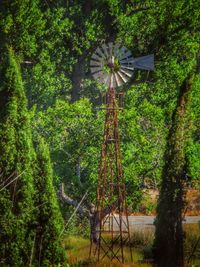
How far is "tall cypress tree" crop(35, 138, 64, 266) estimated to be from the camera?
11.8 m

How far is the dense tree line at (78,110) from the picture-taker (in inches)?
464

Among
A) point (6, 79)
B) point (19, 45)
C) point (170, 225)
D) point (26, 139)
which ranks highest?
point (19, 45)

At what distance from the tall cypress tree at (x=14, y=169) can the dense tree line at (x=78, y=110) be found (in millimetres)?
25

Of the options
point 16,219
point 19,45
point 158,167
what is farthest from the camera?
point 19,45

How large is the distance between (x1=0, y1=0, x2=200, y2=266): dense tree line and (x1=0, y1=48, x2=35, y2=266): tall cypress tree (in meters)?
0.02

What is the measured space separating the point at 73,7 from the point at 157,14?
4.29 metres

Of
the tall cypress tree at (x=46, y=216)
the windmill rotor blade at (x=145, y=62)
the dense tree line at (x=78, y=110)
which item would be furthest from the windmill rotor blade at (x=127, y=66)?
the tall cypress tree at (x=46, y=216)

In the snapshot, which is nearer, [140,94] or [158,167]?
[158,167]

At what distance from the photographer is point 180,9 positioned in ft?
77.7

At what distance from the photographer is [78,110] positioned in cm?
1891

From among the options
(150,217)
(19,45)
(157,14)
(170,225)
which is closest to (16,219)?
(170,225)

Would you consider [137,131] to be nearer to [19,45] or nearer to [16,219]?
[19,45]

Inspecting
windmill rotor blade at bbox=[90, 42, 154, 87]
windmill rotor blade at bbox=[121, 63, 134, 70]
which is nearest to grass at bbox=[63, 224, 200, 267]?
windmill rotor blade at bbox=[90, 42, 154, 87]

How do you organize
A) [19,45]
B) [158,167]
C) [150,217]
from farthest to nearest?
[150,217] → [19,45] → [158,167]
